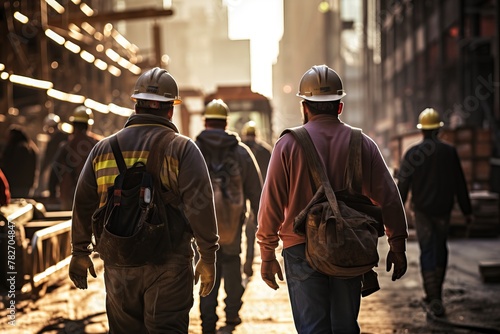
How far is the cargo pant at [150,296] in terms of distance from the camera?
3.56m

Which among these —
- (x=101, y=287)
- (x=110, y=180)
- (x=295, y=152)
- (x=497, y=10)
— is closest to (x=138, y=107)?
(x=110, y=180)

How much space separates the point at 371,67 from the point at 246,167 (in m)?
54.4

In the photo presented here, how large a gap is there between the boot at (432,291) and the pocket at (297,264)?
3348 millimetres

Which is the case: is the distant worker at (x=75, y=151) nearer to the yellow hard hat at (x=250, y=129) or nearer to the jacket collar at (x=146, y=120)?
the yellow hard hat at (x=250, y=129)

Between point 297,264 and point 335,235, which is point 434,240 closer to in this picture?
point 297,264

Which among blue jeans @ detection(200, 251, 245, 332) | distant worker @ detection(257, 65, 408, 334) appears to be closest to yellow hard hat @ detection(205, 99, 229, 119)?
blue jeans @ detection(200, 251, 245, 332)

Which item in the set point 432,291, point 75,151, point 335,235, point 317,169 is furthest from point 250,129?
point 335,235

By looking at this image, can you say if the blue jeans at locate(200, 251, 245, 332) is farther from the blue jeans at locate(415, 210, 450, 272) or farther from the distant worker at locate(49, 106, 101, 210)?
the distant worker at locate(49, 106, 101, 210)

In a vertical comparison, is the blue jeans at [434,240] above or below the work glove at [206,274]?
below

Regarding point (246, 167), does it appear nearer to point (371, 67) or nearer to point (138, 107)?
point (138, 107)

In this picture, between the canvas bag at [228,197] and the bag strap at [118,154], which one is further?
the canvas bag at [228,197]

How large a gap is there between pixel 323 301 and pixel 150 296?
962 mm

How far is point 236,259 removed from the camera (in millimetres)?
6031

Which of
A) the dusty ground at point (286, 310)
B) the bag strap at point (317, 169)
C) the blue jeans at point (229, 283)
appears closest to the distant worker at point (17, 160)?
the dusty ground at point (286, 310)
